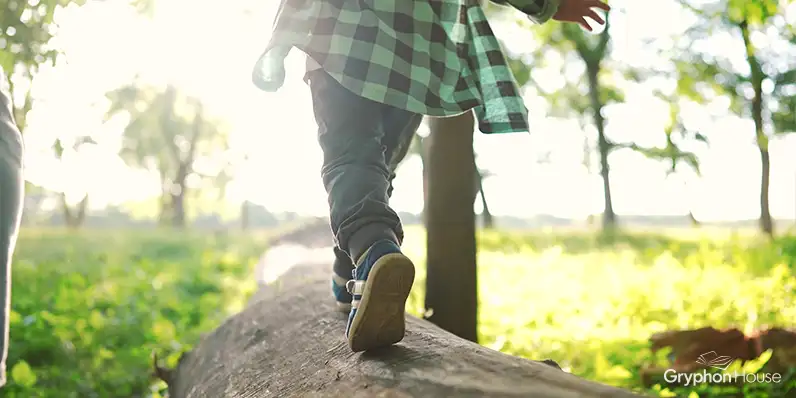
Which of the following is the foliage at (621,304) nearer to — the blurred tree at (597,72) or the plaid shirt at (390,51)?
the plaid shirt at (390,51)

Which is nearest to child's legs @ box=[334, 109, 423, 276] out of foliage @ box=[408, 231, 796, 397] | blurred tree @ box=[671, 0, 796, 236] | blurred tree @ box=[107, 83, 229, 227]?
foliage @ box=[408, 231, 796, 397]

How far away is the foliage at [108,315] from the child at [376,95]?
6.93 feet

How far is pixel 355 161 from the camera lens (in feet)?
5.44

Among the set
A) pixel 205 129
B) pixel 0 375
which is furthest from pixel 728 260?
pixel 205 129

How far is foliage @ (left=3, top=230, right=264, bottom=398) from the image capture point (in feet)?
10.9

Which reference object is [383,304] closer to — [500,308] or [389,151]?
[389,151]

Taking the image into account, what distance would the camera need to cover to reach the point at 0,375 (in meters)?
1.71

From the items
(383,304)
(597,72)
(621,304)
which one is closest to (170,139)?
(597,72)

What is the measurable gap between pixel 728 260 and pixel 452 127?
545cm

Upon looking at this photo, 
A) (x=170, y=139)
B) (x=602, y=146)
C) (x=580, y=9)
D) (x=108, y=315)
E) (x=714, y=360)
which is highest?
(x=170, y=139)

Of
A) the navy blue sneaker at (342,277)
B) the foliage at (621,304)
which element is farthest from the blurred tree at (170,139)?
the navy blue sneaker at (342,277)

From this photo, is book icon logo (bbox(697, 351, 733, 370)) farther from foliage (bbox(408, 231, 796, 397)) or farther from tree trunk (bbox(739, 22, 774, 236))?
tree trunk (bbox(739, 22, 774, 236))

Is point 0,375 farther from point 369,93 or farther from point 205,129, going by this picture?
point 205,129

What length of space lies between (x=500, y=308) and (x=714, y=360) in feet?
7.34
